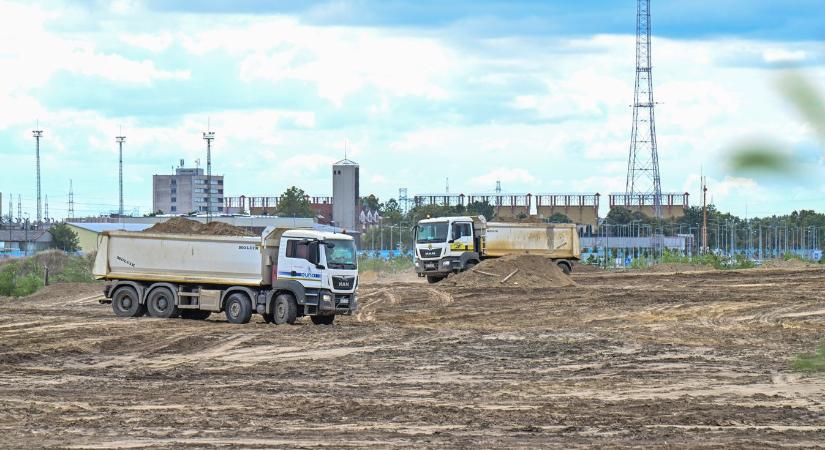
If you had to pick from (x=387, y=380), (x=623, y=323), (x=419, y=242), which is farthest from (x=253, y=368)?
(x=419, y=242)

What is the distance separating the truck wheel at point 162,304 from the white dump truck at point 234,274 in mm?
27

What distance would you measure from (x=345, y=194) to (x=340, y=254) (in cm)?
9796

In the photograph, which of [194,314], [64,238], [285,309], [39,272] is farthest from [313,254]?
[64,238]

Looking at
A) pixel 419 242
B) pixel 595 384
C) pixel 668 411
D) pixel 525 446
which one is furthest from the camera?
pixel 419 242

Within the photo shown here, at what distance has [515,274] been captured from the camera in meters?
52.5

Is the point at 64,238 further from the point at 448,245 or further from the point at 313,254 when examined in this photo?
the point at 313,254

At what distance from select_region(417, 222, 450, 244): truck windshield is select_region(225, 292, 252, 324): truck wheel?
20708 millimetres

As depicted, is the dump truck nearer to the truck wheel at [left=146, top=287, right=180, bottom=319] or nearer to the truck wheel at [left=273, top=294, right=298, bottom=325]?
the truck wheel at [left=146, top=287, right=180, bottom=319]

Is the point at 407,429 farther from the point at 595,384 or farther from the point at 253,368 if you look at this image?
the point at 253,368

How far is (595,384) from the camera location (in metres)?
20.5

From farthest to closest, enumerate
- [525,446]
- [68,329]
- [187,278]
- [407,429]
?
1. [187,278]
2. [68,329]
3. [407,429]
4. [525,446]

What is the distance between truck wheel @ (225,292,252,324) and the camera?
33.1 metres

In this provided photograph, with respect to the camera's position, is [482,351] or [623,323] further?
[623,323]

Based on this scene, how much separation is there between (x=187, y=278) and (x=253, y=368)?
36.4 feet
